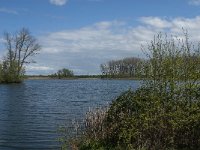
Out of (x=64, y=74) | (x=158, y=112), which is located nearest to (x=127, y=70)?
(x=158, y=112)

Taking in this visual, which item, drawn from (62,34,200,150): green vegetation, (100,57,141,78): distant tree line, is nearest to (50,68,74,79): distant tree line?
(100,57,141,78): distant tree line

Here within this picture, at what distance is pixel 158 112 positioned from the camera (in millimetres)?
13586

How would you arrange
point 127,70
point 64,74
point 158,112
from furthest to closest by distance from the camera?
1. point 64,74
2. point 127,70
3. point 158,112

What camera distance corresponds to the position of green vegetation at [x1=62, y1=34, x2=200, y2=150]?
13.4 meters

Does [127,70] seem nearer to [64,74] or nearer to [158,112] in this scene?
[158,112]

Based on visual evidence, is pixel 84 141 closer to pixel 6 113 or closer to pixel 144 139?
pixel 144 139

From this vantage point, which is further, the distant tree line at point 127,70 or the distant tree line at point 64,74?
the distant tree line at point 64,74

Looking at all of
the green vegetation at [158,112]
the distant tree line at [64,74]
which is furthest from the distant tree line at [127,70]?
the distant tree line at [64,74]

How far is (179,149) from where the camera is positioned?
13242 mm

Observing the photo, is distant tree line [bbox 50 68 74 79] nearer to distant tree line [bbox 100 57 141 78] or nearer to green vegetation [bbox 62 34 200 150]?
distant tree line [bbox 100 57 141 78]

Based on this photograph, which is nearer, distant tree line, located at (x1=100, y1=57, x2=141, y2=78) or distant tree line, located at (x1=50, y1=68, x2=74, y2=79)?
distant tree line, located at (x1=100, y1=57, x2=141, y2=78)

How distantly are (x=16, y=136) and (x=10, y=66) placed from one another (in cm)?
7922

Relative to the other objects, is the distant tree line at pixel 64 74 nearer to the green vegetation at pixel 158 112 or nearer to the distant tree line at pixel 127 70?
the distant tree line at pixel 127 70

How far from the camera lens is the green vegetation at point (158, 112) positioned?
43.9ft
